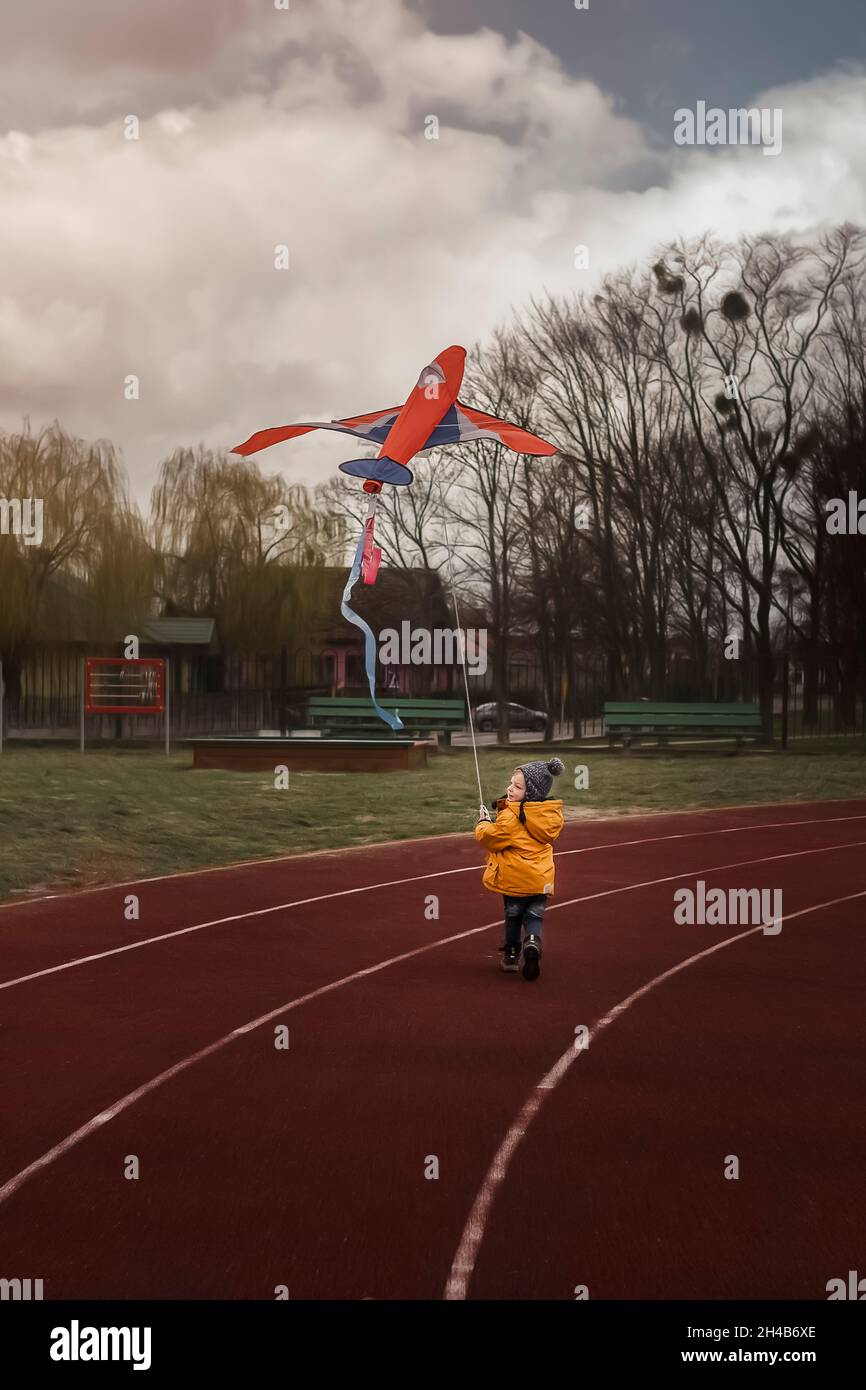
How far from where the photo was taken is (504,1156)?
6.07 m

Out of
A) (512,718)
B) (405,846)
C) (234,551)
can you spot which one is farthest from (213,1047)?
(512,718)

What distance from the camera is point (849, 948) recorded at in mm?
11062

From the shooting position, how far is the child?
9508 millimetres

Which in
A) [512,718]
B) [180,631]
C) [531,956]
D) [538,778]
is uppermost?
[180,631]

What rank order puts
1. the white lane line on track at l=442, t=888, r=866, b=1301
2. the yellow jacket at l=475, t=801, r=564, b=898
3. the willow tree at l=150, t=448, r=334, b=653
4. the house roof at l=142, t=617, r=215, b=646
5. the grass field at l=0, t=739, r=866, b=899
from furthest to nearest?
the willow tree at l=150, t=448, r=334, b=653, the house roof at l=142, t=617, r=215, b=646, the grass field at l=0, t=739, r=866, b=899, the yellow jacket at l=475, t=801, r=564, b=898, the white lane line on track at l=442, t=888, r=866, b=1301

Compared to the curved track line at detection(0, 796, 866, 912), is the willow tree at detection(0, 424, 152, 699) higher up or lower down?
higher up

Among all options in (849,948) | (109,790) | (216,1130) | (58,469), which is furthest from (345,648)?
(216,1130)

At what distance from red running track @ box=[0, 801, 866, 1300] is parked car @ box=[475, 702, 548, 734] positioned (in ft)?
117

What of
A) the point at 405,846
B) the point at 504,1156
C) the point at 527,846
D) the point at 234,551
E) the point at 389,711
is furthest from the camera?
the point at 234,551

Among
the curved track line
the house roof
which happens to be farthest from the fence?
the curved track line

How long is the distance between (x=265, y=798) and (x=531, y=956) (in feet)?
44.1

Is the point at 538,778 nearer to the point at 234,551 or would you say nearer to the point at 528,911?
the point at 528,911

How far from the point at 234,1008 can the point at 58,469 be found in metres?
30.4

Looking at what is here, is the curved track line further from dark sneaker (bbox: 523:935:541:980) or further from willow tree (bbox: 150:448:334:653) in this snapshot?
willow tree (bbox: 150:448:334:653)
